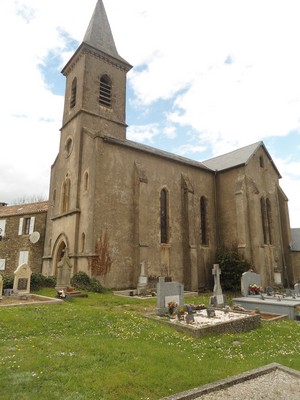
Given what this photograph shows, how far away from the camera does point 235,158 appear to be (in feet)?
82.8

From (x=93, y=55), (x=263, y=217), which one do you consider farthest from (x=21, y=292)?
(x=263, y=217)

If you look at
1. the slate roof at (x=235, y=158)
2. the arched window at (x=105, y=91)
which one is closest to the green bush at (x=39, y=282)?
the arched window at (x=105, y=91)

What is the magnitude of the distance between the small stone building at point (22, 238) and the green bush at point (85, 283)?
8.41 m

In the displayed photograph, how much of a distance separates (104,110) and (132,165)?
4.89 metres

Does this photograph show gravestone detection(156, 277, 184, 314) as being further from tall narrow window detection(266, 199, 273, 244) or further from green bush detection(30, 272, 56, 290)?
tall narrow window detection(266, 199, 273, 244)

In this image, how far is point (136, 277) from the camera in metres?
17.1

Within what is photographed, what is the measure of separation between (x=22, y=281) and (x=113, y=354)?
8.87 meters

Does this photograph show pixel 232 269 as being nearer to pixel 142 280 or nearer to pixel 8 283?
pixel 142 280

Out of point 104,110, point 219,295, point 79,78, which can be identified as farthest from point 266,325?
point 79,78

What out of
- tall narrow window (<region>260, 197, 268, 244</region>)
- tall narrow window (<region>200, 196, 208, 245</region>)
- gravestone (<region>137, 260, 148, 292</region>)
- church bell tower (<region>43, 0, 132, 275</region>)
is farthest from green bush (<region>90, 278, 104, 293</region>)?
tall narrow window (<region>260, 197, 268, 244</region>)

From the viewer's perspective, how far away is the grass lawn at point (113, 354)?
4.44m

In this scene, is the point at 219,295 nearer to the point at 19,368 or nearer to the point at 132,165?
the point at 19,368

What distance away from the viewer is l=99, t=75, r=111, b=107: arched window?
21.3 meters

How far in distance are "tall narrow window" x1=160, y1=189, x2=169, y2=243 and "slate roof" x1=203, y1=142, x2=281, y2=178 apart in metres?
6.22
